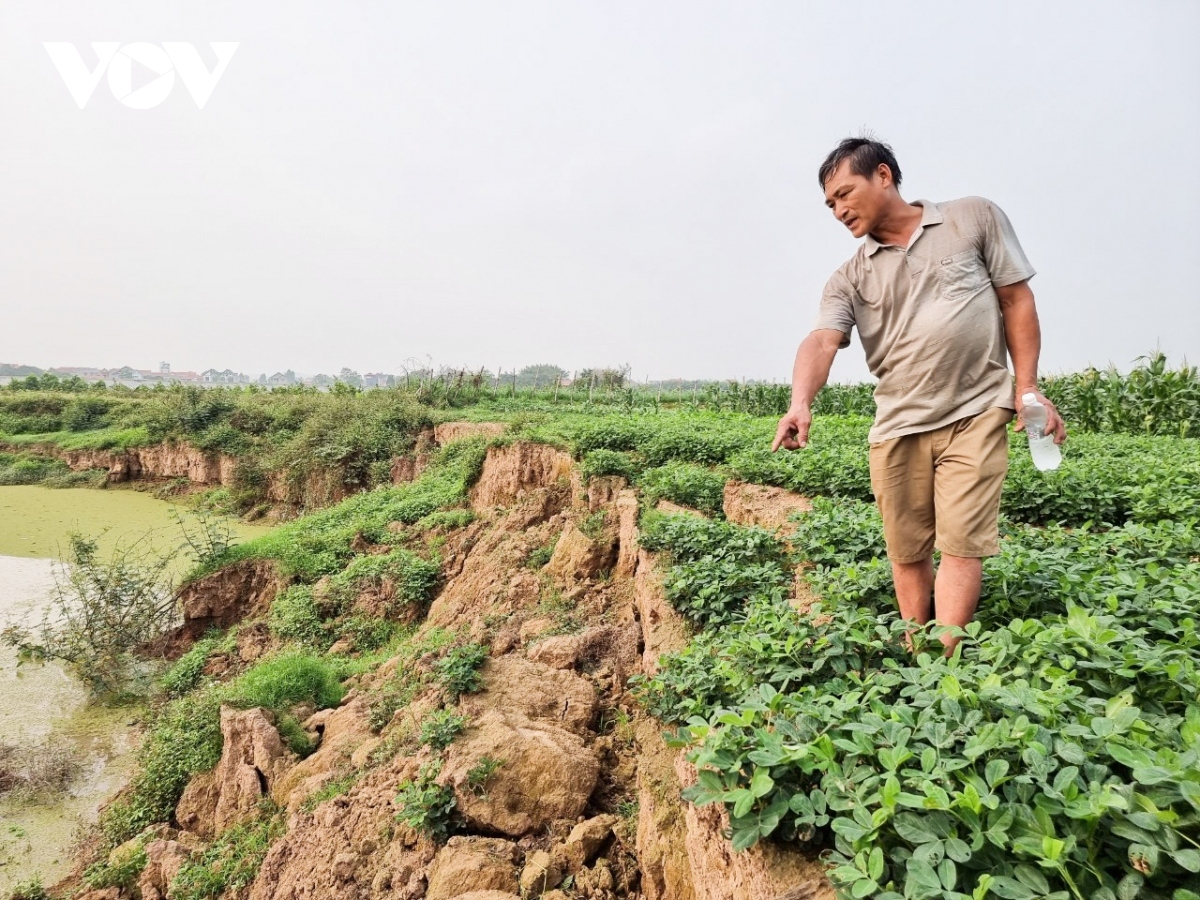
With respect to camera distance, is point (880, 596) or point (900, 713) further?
point (880, 596)

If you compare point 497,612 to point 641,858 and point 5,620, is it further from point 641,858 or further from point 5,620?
point 5,620

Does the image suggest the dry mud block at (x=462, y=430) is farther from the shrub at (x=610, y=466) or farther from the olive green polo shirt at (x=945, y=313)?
the olive green polo shirt at (x=945, y=313)

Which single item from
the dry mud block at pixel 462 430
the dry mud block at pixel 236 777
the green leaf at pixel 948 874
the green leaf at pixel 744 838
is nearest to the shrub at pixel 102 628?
the dry mud block at pixel 236 777

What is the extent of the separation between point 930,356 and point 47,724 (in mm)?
9927

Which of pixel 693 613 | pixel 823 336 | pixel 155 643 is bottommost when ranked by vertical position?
pixel 155 643

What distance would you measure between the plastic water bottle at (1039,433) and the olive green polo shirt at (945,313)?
55mm

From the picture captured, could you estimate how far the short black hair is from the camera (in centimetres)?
220

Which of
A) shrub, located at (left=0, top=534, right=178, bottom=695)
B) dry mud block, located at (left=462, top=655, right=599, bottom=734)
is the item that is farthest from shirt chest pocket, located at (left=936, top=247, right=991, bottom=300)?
shrub, located at (left=0, top=534, right=178, bottom=695)

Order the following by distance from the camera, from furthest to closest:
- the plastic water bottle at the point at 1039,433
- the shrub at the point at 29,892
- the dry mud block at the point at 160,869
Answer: the shrub at the point at 29,892 < the dry mud block at the point at 160,869 < the plastic water bottle at the point at 1039,433

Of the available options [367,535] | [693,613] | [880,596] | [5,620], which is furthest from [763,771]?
[5,620]

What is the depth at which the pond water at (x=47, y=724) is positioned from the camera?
17.4ft

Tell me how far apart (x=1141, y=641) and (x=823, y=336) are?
4.32ft

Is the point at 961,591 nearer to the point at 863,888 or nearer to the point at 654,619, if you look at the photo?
the point at 863,888

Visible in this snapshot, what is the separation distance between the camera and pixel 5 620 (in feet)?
30.7
